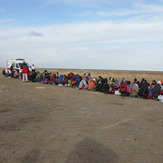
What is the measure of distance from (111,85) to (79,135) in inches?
435

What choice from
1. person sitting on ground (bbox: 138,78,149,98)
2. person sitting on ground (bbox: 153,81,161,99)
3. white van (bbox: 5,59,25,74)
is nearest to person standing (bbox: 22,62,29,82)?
white van (bbox: 5,59,25,74)

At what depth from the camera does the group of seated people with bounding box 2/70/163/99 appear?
15.3m

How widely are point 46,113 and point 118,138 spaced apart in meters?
4.02

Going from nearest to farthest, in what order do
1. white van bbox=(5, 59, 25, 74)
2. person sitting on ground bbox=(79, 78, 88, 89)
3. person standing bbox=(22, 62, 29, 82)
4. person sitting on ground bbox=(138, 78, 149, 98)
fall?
person sitting on ground bbox=(138, 78, 149, 98) < person sitting on ground bbox=(79, 78, 88, 89) < person standing bbox=(22, 62, 29, 82) < white van bbox=(5, 59, 25, 74)

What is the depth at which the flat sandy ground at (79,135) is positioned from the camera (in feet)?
17.9

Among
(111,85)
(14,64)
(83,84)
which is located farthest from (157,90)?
(14,64)

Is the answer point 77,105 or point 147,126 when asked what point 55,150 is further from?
point 77,105

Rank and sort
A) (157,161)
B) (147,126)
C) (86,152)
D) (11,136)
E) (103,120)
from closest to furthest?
(157,161), (86,152), (11,136), (147,126), (103,120)

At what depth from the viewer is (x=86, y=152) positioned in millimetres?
5680

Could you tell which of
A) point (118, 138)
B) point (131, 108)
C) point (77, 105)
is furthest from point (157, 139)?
point (77, 105)

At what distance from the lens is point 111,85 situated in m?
17.7

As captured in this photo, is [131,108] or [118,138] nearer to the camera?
[118,138]

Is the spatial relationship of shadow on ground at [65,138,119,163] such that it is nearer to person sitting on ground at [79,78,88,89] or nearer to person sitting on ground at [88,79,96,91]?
person sitting on ground at [88,79,96,91]

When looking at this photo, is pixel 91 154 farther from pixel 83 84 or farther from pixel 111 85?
pixel 83 84
